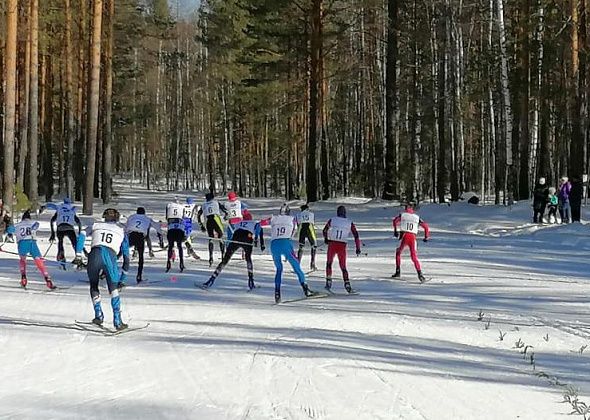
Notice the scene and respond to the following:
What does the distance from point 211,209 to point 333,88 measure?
130 ft

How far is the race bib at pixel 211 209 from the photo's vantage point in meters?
20.6

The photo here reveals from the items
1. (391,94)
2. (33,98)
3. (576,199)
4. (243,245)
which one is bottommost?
(243,245)

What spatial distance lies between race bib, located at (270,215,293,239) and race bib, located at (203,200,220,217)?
5.97 meters

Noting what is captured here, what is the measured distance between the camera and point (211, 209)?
20625 millimetres

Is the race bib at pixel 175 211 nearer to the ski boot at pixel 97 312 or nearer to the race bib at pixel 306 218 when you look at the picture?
the race bib at pixel 306 218

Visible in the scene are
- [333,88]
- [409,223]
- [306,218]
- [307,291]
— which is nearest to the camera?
[307,291]

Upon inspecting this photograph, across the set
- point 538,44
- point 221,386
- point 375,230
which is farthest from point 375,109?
point 221,386

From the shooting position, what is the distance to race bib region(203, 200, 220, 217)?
20586 millimetres

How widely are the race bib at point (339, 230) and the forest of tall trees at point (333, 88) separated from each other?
49.2 ft

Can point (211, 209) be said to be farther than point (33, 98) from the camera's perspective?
No

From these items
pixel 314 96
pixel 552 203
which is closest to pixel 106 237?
pixel 552 203

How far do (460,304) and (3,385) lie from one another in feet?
26.3

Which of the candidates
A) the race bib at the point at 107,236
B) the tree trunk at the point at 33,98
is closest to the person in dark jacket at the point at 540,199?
the race bib at the point at 107,236

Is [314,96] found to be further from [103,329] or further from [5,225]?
[103,329]
